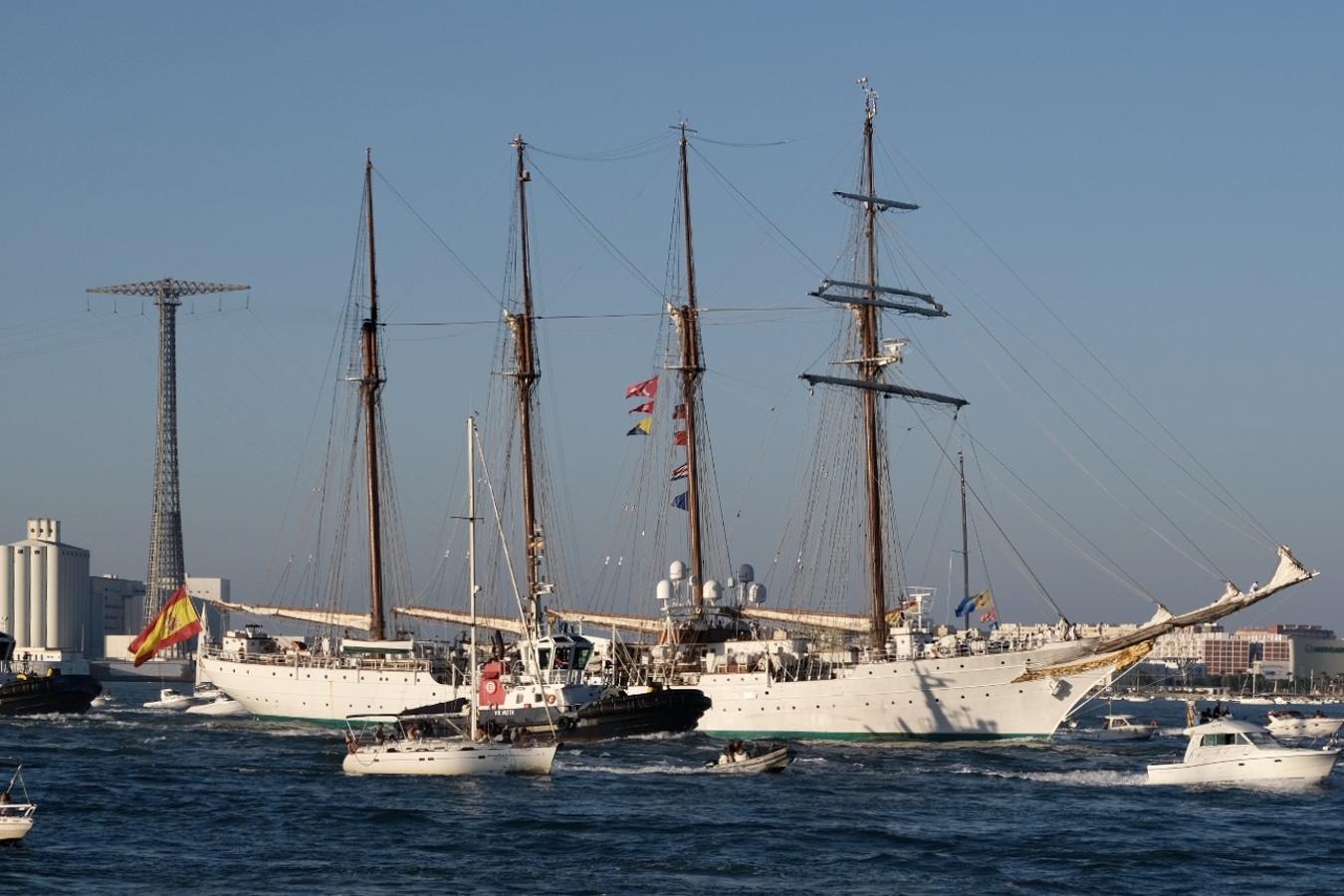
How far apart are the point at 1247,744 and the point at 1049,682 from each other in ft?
84.1

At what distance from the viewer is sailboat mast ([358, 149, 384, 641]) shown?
13225 centimetres

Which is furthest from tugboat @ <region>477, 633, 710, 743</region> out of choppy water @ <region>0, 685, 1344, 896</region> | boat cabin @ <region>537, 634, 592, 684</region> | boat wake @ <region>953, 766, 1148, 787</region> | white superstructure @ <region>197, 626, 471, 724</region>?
boat wake @ <region>953, 766, 1148, 787</region>

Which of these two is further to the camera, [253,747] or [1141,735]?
[1141,735]

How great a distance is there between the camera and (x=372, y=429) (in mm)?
134500

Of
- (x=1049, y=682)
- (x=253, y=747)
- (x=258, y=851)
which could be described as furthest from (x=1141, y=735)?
(x=258, y=851)

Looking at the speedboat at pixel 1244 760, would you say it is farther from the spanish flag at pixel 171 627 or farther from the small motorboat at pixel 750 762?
the spanish flag at pixel 171 627

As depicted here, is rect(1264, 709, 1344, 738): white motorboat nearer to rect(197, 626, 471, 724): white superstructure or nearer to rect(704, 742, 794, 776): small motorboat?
rect(197, 626, 471, 724): white superstructure

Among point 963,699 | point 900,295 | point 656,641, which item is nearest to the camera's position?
point 963,699

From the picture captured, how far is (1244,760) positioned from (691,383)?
57.6 metres

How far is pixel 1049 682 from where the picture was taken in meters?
104

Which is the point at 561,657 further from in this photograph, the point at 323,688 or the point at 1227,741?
the point at 1227,741

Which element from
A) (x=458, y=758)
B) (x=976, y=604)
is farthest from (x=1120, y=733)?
(x=458, y=758)

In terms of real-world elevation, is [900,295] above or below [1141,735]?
above

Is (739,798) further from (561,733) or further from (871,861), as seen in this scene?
(561,733)
